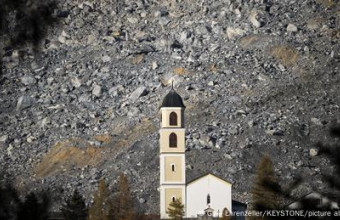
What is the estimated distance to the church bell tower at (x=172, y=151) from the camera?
67688 millimetres

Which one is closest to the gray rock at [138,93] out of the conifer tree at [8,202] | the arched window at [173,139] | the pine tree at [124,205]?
the pine tree at [124,205]

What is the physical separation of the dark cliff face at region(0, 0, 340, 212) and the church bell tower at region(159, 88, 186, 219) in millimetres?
6596

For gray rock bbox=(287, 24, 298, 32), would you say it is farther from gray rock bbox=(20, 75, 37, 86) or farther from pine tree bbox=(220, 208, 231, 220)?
pine tree bbox=(220, 208, 231, 220)

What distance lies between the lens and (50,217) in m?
15.6

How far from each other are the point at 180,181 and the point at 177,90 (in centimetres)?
2468

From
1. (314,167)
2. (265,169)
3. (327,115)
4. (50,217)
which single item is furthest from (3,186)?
(327,115)

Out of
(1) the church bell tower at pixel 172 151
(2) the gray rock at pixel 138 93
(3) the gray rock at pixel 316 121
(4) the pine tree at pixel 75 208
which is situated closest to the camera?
(4) the pine tree at pixel 75 208

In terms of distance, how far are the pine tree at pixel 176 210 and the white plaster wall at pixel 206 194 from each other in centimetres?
99

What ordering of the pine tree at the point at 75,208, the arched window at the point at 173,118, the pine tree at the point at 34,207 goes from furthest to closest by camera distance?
the arched window at the point at 173,118, the pine tree at the point at 75,208, the pine tree at the point at 34,207

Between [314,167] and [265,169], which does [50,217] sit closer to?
[265,169]

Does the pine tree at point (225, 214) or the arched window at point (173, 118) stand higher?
the arched window at point (173, 118)

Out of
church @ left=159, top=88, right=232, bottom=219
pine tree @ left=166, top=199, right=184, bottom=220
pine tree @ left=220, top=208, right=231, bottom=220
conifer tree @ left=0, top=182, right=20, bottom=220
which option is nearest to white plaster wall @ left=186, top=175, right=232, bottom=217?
church @ left=159, top=88, right=232, bottom=219

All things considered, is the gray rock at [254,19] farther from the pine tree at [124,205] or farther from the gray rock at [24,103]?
the pine tree at [124,205]

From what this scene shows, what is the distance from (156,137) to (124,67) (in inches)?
616
